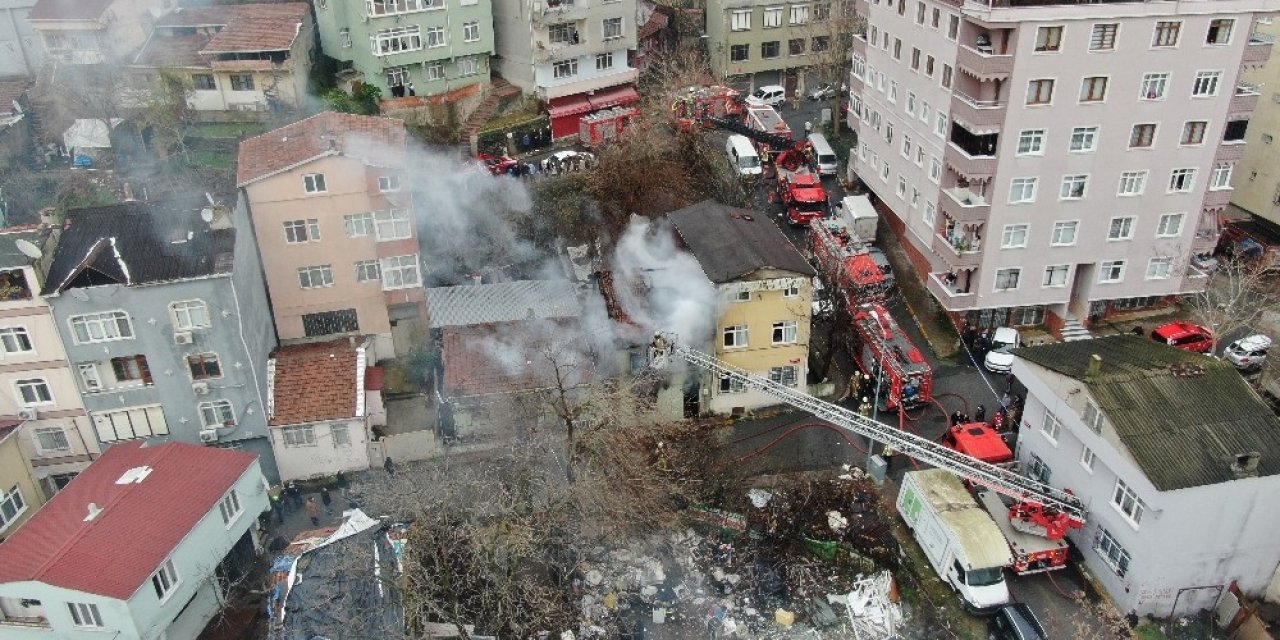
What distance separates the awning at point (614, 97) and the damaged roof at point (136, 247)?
89.1 feet

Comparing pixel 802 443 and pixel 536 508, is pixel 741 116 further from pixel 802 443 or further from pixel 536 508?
pixel 536 508

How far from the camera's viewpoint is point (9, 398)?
103 feet

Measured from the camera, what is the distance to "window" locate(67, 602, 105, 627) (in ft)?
82.8

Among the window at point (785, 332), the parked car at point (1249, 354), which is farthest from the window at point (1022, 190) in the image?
the parked car at point (1249, 354)

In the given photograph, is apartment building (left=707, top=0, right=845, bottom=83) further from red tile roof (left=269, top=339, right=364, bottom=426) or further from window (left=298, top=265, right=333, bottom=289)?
red tile roof (left=269, top=339, right=364, bottom=426)

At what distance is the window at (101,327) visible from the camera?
30531 mm

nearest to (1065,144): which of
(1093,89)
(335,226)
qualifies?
(1093,89)

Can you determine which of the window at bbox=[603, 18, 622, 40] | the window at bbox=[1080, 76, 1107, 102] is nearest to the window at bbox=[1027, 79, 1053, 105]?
the window at bbox=[1080, 76, 1107, 102]

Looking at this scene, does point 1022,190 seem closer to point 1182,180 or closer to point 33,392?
point 1182,180

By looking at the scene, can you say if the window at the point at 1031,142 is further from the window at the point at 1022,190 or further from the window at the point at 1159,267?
the window at the point at 1159,267

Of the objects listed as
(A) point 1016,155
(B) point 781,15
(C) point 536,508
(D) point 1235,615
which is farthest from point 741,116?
(D) point 1235,615

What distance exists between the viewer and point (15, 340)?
Result: 30422 mm

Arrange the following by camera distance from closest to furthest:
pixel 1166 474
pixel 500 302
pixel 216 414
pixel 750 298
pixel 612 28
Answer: pixel 1166 474, pixel 216 414, pixel 750 298, pixel 500 302, pixel 612 28

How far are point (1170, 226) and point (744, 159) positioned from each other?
21471 mm
